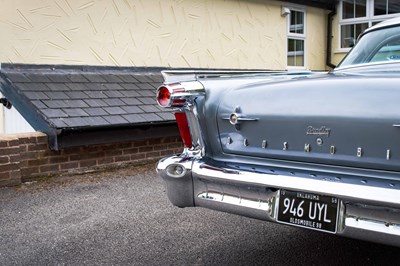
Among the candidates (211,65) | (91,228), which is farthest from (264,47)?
(91,228)

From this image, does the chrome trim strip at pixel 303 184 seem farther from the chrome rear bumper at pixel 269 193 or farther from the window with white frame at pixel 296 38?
the window with white frame at pixel 296 38

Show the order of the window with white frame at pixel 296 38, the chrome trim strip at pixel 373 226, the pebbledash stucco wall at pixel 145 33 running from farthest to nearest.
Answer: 1. the window with white frame at pixel 296 38
2. the pebbledash stucco wall at pixel 145 33
3. the chrome trim strip at pixel 373 226

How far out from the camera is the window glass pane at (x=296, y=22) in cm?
1030

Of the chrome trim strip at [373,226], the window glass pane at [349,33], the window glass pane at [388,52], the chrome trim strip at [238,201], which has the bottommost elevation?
the chrome trim strip at [373,226]

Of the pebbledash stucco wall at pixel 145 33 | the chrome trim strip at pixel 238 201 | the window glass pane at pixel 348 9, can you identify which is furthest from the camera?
the window glass pane at pixel 348 9

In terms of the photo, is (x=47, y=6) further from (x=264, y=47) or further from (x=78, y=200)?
(x=264, y=47)

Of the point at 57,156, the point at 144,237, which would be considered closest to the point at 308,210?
the point at 144,237

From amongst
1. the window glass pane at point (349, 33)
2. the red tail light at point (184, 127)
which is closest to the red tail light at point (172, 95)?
the red tail light at point (184, 127)

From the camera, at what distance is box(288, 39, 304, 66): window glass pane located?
10260 mm

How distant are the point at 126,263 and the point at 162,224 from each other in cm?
81

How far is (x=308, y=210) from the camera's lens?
7.82 ft

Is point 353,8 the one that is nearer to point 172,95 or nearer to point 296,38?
point 296,38

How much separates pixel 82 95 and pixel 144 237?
3.06 metres

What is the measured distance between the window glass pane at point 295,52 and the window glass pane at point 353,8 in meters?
1.56
